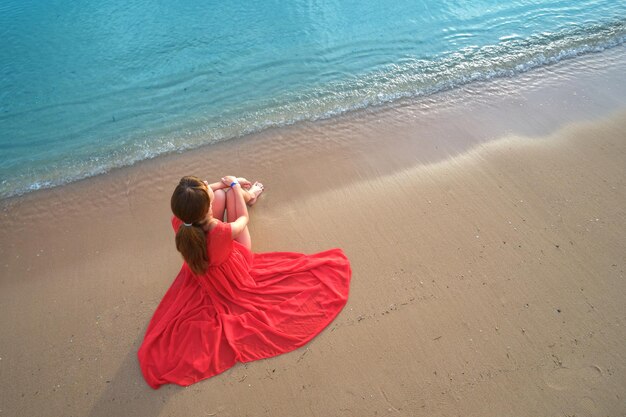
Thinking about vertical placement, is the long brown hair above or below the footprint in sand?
above

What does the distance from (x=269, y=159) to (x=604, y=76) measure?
4.92 meters

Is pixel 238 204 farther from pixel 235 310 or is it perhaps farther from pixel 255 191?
pixel 235 310

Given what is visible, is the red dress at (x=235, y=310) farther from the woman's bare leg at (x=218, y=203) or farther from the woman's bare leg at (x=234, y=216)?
the woman's bare leg at (x=218, y=203)

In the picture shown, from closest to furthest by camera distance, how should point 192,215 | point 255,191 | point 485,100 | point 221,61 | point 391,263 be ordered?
point 192,215 < point 391,263 < point 255,191 < point 485,100 < point 221,61

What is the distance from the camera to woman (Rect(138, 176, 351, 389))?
10.0ft

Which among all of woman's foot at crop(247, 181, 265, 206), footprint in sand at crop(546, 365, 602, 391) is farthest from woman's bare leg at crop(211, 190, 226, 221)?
footprint in sand at crop(546, 365, 602, 391)

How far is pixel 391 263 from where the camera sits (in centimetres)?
365

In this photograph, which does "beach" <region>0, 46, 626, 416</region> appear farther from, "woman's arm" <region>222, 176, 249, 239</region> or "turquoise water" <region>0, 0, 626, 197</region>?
"turquoise water" <region>0, 0, 626, 197</region>

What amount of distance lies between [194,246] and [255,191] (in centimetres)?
141

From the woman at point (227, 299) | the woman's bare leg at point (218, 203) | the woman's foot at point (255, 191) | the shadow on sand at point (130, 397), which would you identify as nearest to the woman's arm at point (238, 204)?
the woman at point (227, 299)

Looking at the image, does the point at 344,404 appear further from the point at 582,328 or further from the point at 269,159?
the point at 269,159

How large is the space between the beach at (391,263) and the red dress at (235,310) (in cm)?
11

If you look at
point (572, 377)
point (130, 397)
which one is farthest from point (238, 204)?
point (572, 377)

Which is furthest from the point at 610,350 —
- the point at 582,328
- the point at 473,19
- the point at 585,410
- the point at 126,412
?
the point at 473,19
